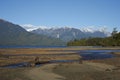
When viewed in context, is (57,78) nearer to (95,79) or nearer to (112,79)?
(95,79)

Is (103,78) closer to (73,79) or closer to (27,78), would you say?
(73,79)

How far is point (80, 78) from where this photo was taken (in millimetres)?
31422

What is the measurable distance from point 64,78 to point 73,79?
4.86ft

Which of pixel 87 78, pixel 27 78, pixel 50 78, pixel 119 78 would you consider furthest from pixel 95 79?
pixel 27 78

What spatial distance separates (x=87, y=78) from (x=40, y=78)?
5780 millimetres

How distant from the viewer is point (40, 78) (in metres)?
31.2

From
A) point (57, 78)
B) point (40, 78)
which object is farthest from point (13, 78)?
point (57, 78)

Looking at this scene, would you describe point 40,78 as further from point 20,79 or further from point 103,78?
point 103,78

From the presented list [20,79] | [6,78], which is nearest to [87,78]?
[20,79]

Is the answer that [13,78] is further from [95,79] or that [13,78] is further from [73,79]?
[95,79]

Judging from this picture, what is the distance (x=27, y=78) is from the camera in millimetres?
31734

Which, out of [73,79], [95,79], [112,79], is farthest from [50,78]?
[112,79]

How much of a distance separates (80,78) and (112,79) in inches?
155

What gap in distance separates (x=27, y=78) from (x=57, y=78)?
3.77 metres
